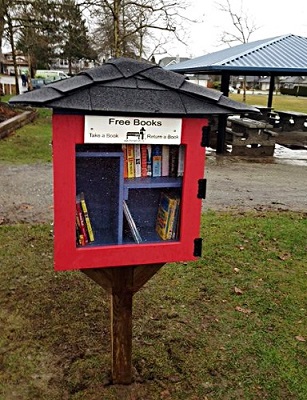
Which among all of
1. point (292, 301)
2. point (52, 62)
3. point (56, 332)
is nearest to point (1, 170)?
point (56, 332)

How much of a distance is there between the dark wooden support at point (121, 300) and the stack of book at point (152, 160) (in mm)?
528

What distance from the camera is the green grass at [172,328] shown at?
8.90 feet

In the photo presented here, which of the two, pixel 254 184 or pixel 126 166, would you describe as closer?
pixel 126 166

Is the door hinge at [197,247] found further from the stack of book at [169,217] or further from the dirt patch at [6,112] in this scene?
the dirt patch at [6,112]

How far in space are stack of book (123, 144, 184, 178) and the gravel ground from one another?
349 cm

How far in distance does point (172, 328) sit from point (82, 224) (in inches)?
62.3

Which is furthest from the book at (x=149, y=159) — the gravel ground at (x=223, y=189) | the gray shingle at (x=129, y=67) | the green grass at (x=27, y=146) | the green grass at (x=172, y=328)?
the green grass at (x=27, y=146)

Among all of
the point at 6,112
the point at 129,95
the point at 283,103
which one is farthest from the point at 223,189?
the point at 283,103

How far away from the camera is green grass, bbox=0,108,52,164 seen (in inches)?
355

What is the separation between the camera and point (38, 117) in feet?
55.0

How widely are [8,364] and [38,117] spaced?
1508cm

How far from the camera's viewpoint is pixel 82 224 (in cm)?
212

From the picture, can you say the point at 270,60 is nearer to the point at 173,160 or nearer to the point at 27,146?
the point at 27,146

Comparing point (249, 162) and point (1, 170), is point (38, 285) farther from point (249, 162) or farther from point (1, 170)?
point (249, 162)
